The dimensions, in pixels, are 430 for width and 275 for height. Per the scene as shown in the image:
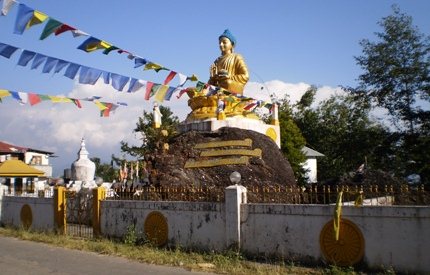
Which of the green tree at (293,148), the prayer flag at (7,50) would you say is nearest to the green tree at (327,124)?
the green tree at (293,148)

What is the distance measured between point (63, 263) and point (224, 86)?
38.8ft

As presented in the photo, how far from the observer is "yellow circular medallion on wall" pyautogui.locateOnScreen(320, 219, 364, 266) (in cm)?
895

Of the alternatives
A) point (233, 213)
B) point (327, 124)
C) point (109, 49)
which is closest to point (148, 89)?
point (109, 49)

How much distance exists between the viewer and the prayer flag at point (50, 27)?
33.8 ft

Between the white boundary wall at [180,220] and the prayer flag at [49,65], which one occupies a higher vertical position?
Result: the prayer flag at [49,65]

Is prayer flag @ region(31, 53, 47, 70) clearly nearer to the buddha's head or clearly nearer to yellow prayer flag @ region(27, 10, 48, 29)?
yellow prayer flag @ region(27, 10, 48, 29)

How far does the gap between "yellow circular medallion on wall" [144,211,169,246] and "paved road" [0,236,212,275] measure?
153 cm

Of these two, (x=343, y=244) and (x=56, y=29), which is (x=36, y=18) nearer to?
(x=56, y=29)

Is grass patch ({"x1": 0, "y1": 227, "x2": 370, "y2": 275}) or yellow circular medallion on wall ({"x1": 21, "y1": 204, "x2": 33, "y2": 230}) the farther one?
yellow circular medallion on wall ({"x1": 21, "y1": 204, "x2": 33, "y2": 230})

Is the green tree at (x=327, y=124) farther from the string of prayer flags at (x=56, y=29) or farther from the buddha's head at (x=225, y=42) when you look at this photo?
the string of prayer flags at (x=56, y=29)

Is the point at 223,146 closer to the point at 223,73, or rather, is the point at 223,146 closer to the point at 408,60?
the point at 223,73

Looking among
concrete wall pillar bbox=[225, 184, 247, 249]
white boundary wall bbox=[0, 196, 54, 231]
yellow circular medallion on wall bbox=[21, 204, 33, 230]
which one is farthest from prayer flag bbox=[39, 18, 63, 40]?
yellow circular medallion on wall bbox=[21, 204, 33, 230]

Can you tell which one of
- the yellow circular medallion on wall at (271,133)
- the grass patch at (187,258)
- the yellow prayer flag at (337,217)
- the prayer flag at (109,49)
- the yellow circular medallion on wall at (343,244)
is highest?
the prayer flag at (109,49)

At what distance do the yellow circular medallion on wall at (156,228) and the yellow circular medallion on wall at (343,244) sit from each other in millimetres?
4493
